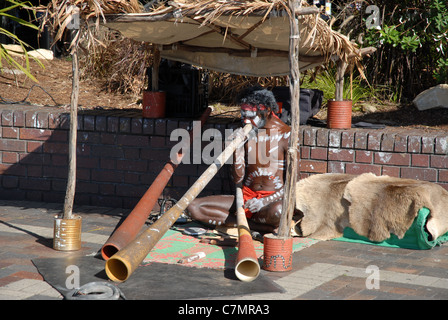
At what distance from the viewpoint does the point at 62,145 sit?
22.4ft

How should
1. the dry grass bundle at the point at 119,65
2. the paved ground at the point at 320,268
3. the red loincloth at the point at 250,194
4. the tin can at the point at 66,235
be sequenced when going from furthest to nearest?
the dry grass bundle at the point at 119,65 < the red loincloth at the point at 250,194 < the tin can at the point at 66,235 < the paved ground at the point at 320,268

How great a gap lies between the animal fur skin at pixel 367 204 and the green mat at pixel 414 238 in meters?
0.04

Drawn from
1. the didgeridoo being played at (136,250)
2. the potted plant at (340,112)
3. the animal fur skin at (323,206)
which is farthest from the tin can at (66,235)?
the potted plant at (340,112)

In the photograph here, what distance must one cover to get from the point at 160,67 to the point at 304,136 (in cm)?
180

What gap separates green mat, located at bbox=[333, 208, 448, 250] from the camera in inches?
205

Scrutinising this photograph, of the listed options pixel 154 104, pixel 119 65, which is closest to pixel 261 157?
pixel 154 104

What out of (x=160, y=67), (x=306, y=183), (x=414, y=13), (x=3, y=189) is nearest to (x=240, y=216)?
(x=306, y=183)

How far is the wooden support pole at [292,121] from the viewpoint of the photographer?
4.55m

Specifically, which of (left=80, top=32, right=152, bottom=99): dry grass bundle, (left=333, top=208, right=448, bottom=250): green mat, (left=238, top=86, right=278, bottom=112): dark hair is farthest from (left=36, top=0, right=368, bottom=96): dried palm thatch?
(left=80, top=32, right=152, bottom=99): dry grass bundle

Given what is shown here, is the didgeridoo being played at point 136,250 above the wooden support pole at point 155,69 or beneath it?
beneath

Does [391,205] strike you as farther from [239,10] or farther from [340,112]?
[239,10]

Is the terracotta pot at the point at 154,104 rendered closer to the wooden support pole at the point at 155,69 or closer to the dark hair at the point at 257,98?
the wooden support pole at the point at 155,69

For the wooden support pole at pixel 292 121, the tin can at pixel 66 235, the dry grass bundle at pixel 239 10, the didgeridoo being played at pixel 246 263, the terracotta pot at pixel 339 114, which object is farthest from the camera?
the terracotta pot at pixel 339 114

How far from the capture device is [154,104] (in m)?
6.56
